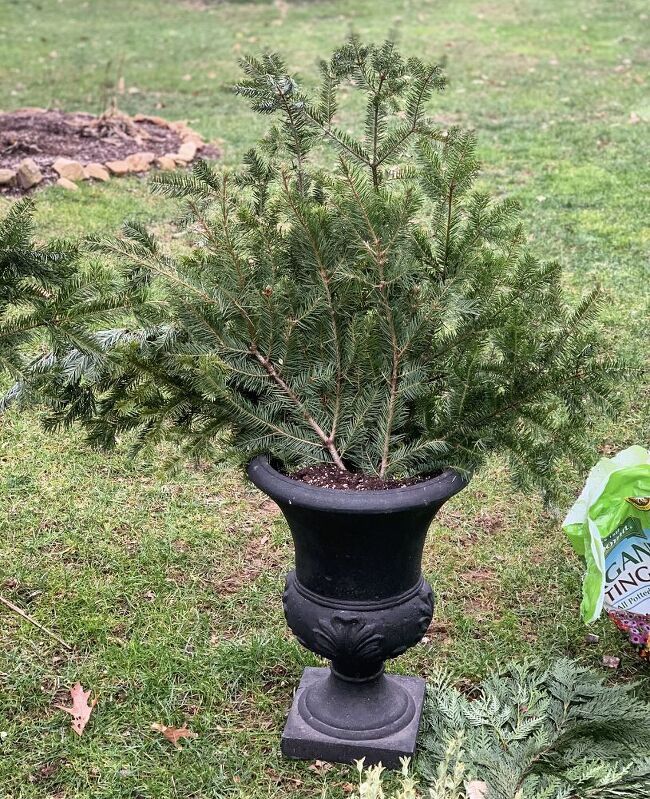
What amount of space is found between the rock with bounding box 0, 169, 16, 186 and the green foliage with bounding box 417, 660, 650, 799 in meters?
6.13

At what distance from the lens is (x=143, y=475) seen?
449 centimetres

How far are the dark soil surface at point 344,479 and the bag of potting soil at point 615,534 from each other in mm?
567

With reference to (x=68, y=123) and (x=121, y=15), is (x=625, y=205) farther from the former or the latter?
(x=121, y=15)

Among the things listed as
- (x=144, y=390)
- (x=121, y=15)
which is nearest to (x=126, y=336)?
(x=144, y=390)

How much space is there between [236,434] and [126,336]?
387 mm

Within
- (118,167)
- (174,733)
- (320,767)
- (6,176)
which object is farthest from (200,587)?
(118,167)

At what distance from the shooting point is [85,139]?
9.10 metres

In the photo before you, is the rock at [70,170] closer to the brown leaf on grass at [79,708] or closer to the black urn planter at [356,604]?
A: the brown leaf on grass at [79,708]

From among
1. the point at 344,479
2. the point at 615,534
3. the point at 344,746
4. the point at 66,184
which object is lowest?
the point at 344,746

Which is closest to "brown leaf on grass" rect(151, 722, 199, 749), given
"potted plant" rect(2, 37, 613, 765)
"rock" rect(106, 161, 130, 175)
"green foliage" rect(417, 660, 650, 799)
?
"potted plant" rect(2, 37, 613, 765)

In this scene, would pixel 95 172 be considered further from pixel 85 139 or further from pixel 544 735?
pixel 544 735

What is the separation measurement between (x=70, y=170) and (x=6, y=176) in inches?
20.9

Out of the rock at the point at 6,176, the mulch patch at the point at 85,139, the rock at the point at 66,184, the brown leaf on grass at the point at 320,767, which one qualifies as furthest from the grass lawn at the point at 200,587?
the mulch patch at the point at 85,139

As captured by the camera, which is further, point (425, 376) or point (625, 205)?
point (625, 205)
